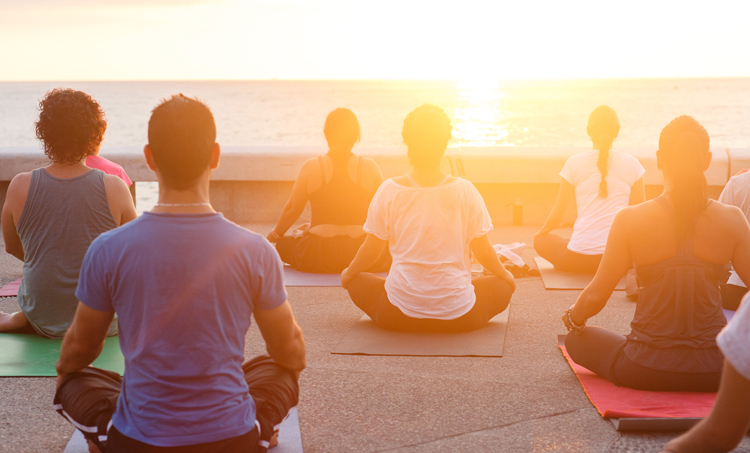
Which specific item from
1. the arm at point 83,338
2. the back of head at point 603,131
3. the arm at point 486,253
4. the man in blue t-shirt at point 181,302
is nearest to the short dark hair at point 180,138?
the man in blue t-shirt at point 181,302

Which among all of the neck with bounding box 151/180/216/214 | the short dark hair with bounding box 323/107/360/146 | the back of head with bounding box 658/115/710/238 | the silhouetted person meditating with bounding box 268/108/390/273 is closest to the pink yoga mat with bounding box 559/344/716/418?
the back of head with bounding box 658/115/710/238

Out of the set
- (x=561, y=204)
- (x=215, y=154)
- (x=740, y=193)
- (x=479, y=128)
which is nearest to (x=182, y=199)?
(x=215, y=154)

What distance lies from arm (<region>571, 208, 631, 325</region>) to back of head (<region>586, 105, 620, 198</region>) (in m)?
2.55

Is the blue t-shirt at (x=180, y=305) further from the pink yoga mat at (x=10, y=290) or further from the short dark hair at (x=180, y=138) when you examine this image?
the pink yoga mat at (x=10, y=290)

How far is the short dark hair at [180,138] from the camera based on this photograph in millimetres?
2150

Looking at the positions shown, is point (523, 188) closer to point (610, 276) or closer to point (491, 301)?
point (491, 301)

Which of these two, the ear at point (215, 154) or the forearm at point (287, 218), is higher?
the ear at point (215, 154)

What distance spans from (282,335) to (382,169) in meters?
6.69

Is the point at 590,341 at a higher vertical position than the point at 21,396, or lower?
higher

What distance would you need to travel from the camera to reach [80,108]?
4.00 meters

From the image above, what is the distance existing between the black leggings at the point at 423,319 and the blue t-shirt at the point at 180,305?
90.9 inches

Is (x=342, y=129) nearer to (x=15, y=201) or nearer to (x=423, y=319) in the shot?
(x=423, y=319)

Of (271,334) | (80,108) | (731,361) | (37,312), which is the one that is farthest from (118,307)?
(37,312)

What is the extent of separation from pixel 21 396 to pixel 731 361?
333 cm
